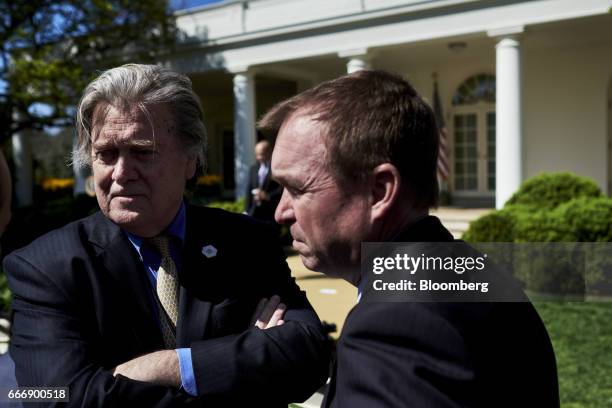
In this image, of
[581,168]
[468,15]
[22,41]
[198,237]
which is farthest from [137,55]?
[198,237]

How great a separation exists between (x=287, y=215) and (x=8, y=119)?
15.0m

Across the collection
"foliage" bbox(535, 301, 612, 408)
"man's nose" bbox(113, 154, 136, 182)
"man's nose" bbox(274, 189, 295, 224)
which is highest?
"man's nose" bbox(113, 154, 136, 182)

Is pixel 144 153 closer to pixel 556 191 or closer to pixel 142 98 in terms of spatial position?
pixel 142 98

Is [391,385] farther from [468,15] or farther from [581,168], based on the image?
[581,168]

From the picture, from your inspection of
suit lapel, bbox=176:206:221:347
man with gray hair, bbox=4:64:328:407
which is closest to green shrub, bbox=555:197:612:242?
man with gray hair, bbox=4:64:328:407

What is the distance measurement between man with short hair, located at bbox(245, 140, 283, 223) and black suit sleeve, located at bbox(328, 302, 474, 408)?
6627mm

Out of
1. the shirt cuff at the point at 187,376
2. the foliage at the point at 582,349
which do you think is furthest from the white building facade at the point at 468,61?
the shirt cuff at the point at 187,376

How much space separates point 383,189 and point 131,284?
1039mm

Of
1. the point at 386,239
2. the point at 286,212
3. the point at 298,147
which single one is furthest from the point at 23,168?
the point at 386,239

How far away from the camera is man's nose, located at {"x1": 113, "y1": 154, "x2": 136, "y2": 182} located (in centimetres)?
197

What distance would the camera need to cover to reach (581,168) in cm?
1455

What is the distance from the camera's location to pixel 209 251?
2.16 m

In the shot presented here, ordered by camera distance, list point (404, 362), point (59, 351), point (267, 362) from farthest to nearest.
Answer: point (267, 362), point (59, 351), point (404, 362)

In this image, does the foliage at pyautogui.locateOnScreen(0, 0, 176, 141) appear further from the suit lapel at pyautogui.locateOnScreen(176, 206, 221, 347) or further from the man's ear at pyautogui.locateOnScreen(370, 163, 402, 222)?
the man's ear at pyautogui.locateOnScreen(370, 163, 402, 222)
